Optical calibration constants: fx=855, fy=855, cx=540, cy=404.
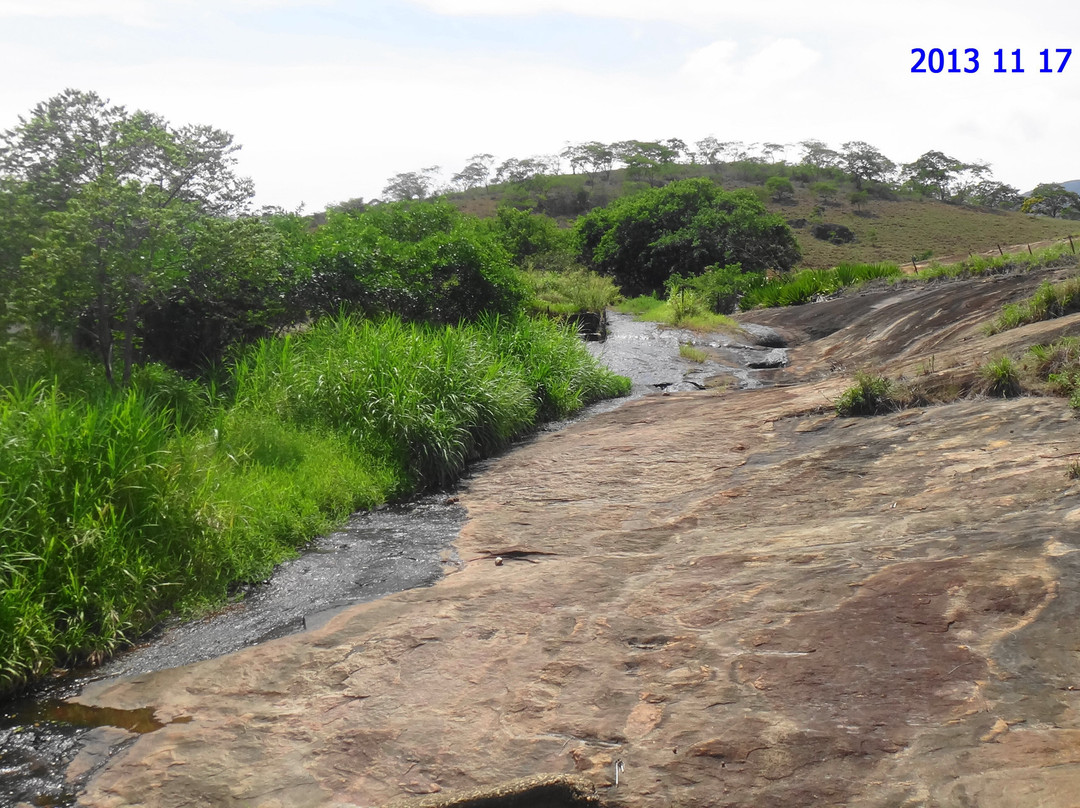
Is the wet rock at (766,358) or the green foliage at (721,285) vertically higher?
the green foliage at (721,285)

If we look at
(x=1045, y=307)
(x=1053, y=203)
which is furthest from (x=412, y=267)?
(x=1053, y=203)

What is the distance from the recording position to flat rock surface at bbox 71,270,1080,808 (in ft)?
10.5

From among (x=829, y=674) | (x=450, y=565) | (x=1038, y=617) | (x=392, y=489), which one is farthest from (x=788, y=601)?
(x=392, y=489)

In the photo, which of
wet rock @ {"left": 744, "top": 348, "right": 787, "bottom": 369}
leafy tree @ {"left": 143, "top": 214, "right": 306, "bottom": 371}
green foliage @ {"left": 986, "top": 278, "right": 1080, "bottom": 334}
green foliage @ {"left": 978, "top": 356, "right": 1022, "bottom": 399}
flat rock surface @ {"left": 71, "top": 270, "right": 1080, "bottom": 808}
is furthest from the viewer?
wet rock @ {"left": 744, "top": 348, "right": 787, "bottom": 369}

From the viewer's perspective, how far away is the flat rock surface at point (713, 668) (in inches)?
126

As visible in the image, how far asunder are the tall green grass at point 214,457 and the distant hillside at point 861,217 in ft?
115

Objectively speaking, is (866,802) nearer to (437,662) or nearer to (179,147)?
(437,662)

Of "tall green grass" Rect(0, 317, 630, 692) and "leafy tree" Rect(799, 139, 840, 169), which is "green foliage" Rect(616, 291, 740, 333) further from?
"leafy tree" Rect(799, 139, 840, 169)

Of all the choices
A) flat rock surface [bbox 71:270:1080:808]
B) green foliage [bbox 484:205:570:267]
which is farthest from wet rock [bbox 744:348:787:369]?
green foliage [bbox 484:205:570:267]

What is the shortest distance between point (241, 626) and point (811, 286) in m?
20.1

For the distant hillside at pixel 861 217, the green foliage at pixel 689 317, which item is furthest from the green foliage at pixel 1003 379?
the distant hillside at pixel 861 217

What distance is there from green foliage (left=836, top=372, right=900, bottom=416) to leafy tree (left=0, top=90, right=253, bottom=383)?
6.78m

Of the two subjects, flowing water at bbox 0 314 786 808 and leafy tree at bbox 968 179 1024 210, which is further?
leafy tree at bbox 968 179 1024 210

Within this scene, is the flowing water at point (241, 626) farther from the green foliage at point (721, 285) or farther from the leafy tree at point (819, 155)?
the leafy tree at point (819, 155)
